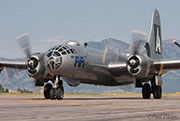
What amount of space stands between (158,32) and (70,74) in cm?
1428

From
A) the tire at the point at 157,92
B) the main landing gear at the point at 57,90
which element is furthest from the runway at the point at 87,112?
the tire at the point at 157,92

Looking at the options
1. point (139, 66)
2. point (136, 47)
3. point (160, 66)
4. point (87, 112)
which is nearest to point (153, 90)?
point (160, 66)

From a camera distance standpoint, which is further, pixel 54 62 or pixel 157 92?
pixel 157 92

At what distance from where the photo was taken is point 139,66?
28500 millimetres

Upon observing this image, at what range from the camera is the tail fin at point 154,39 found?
35484 millimetres

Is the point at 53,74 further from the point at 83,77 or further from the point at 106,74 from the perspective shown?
the point at 106,74

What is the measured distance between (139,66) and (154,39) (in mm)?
9100

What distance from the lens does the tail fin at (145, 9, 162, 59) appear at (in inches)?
1397

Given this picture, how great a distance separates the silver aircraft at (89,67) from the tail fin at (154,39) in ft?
0.37

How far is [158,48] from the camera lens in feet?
122

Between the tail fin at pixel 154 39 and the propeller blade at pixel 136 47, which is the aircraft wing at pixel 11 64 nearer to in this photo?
the propeller blade at pixel 136 47

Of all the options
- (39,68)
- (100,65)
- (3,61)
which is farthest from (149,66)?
(3,61)

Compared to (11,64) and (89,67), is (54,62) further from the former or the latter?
(11,64)

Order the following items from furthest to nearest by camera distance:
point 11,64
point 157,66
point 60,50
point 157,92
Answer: point 11,64
point 157,92
point 157,66
point 60,50
